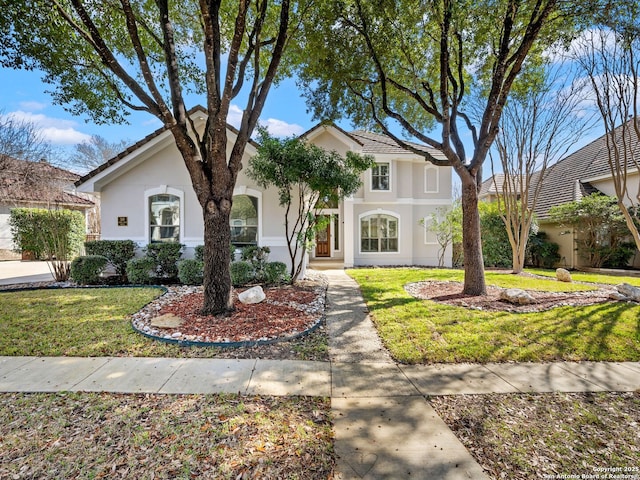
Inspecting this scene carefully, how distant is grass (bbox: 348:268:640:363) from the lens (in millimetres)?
4711

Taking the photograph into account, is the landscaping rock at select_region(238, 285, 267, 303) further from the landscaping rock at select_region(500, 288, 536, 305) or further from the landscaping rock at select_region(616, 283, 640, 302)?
the landscaping rock at select_region(616, 283, 640, 302)

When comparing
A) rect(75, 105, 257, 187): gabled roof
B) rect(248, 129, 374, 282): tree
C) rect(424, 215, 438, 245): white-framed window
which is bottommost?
rect(424, 215, 438, 245): white-framed window

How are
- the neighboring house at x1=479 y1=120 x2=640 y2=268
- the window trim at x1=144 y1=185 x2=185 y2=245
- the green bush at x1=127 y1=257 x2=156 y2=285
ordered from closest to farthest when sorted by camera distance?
the green bush at x1=127 y1=257 x2=156 y2=285
the window trim at x1=144 y1=185 x2=185 y2=245
the neighboring house at x1=479 y1=120 x2=640 y2=268

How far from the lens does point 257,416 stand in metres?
3.05

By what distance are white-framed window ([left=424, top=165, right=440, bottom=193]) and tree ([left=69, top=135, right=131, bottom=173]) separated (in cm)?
3055

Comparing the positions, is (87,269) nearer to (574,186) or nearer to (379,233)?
(379,233)

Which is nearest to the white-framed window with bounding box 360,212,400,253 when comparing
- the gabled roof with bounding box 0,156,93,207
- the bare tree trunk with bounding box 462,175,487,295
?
the bare tree trunk with bounding box 462,175,487,295

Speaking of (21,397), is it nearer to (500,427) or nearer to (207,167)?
(207,167)

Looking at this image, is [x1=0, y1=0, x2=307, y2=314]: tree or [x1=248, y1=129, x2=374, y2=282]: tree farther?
[x1=248, y1=129, x2=374, y2=282]: tree

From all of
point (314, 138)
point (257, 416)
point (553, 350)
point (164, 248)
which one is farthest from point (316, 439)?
point (314, 138)

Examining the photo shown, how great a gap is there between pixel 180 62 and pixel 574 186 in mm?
21408

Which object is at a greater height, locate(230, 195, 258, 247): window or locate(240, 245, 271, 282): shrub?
locate(230, 195, 258, 247): window

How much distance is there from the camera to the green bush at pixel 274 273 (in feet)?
31.5

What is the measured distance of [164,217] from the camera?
36.3 ft
